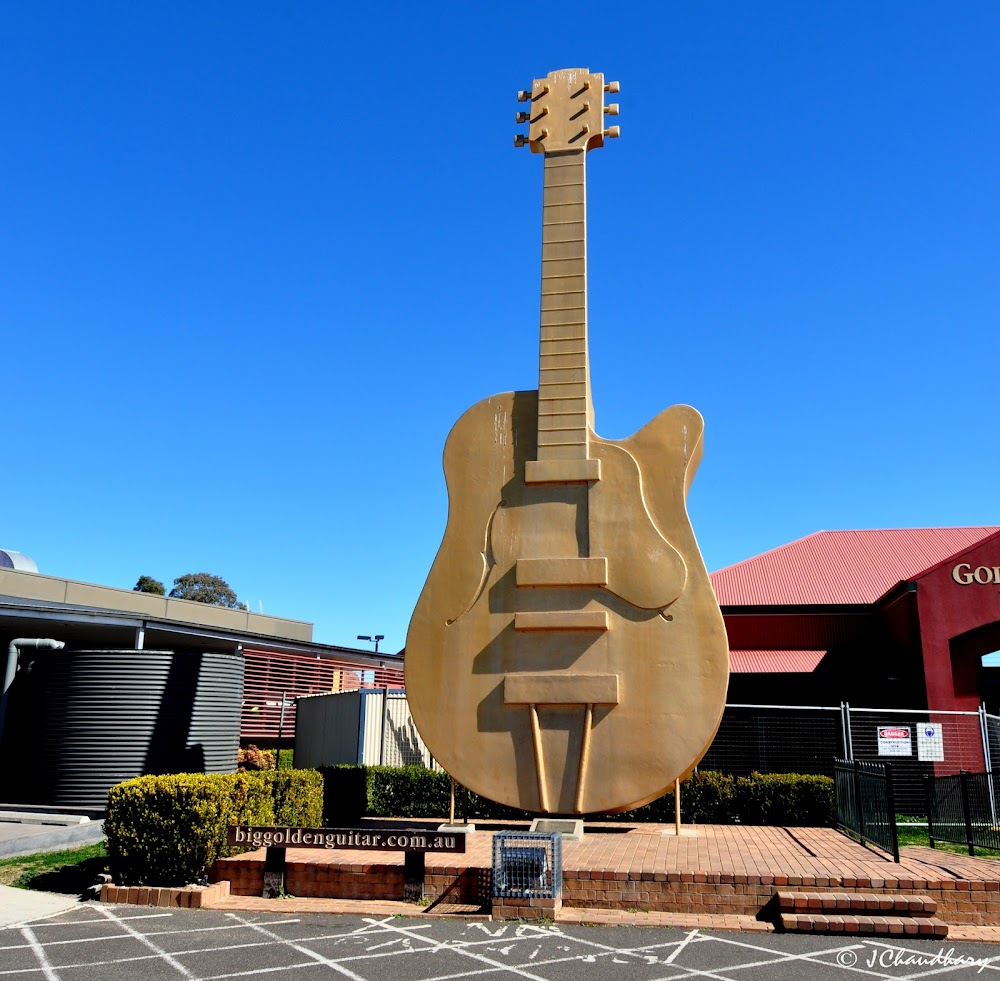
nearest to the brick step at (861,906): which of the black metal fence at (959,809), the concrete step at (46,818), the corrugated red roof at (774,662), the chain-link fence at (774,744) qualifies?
the black metal fence at (959,809)

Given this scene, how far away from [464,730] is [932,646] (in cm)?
1172

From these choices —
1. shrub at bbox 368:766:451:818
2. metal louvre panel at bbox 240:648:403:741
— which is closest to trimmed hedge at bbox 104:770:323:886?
shrub at bbox 368:766:451:818

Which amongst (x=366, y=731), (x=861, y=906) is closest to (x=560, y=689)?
(x=861, y=906)

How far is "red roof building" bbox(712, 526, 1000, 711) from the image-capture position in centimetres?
1761

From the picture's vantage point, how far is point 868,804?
35.1 feet

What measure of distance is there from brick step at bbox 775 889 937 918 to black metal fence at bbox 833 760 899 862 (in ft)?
4.80

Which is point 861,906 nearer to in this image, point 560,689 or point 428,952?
point 560,689

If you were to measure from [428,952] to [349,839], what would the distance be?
75.1 inches

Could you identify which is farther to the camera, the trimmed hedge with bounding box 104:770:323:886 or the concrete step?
the concrete step

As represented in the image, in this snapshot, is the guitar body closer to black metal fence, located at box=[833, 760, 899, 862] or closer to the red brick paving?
the red brick paving

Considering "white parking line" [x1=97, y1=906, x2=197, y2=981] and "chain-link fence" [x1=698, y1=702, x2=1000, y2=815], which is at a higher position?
"chain-link fence" [x1=698, y1=702, x2=1000, y2=815]

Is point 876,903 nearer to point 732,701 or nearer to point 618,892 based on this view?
point 618,892

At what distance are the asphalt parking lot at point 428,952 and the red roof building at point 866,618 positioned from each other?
1155 centimetres

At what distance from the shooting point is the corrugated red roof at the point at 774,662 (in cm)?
2022
